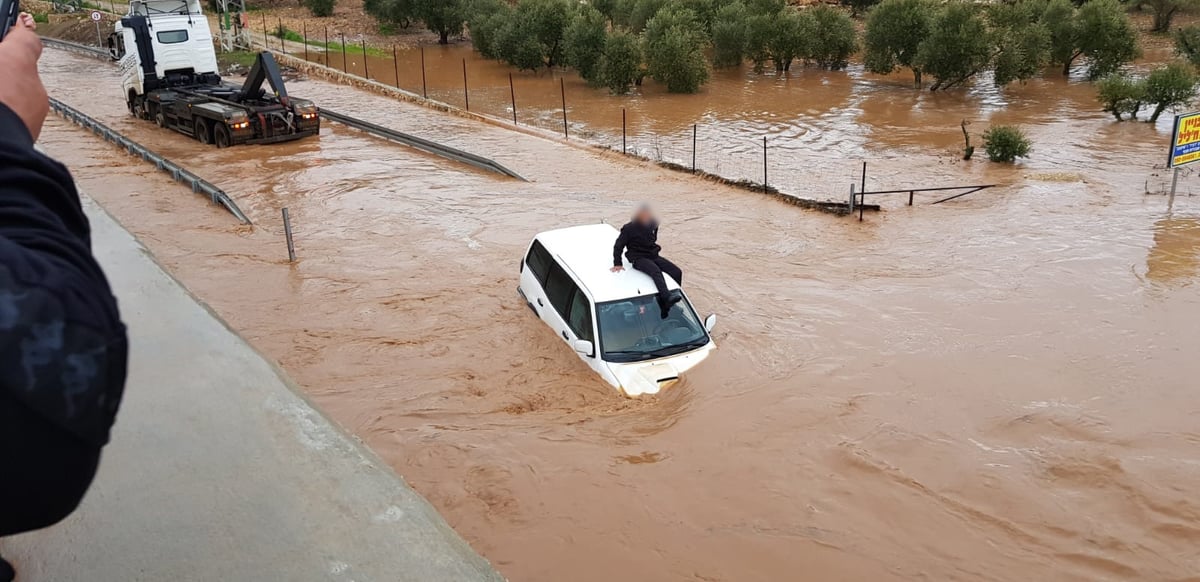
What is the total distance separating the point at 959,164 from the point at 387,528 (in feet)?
69.8

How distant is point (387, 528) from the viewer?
4.42m

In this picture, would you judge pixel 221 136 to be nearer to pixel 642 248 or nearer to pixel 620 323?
pixel 642 248

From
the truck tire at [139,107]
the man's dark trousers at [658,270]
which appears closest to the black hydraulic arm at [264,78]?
the truck tire at [139,107]

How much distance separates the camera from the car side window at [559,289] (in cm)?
971

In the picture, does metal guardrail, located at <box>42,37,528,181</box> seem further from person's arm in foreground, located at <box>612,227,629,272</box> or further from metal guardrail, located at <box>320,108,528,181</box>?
person's arm in foreground, located at <box>612,227,629,272</box>

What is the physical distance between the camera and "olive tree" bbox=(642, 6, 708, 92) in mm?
34344

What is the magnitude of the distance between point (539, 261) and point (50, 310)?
9.27m

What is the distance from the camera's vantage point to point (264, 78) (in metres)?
22.8

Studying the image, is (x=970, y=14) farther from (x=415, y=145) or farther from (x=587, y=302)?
(x=587, y=302)

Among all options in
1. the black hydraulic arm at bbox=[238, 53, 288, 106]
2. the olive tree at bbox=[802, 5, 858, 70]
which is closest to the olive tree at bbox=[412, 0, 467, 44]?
the olive tree at bbox=[802, 5, 858, 70]

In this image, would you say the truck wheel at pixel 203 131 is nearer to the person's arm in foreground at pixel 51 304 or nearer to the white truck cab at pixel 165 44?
the white truck cab at pixel 165 44

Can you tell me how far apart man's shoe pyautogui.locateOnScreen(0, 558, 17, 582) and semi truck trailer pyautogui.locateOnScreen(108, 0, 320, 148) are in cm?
2000

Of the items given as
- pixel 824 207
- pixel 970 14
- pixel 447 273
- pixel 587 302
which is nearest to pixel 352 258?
pixel 447 273

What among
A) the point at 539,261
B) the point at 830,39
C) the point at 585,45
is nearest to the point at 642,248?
the point at 539,261
